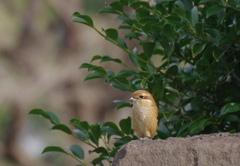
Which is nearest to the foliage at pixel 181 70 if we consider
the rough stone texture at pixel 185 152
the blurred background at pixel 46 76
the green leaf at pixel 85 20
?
the green leaf at pixel 85 20

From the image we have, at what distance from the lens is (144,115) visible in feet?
5.10

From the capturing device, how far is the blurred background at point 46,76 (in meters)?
3.88

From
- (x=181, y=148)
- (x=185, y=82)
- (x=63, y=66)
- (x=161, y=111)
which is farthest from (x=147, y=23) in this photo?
(x=63, y=66)

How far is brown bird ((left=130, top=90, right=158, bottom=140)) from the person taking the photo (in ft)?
4.98

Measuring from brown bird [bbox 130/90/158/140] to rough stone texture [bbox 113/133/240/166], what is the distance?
1.24 feet

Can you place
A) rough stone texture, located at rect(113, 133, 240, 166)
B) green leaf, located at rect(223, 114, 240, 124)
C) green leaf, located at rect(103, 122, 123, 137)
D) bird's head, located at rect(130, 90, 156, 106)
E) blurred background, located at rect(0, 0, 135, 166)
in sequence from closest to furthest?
rough stone texture, located at rect(113, 133, 240, 166)
green leaf, located at rect(223, 114, 240, 124)
bird's head, located at rect(130, 90, 156, 106)
green leaf, located at rect(103, 122, 123, 137)
blurred background, located at rect(0, 0, 135, 166)

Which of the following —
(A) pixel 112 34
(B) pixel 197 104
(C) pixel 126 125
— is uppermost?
(A) pixel 112 34

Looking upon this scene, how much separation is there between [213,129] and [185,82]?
18 centimetres

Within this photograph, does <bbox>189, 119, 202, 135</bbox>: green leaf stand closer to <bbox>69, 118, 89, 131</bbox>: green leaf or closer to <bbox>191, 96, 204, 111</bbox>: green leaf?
<bbox>191, 96, 204, 111</bbox>: green leaf

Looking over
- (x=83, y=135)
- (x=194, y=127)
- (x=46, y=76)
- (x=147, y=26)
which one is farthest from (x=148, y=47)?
(x=46, y=76)

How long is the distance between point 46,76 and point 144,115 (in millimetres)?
2526

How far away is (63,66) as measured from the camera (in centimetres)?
401

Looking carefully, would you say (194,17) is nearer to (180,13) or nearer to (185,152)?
(180,13)

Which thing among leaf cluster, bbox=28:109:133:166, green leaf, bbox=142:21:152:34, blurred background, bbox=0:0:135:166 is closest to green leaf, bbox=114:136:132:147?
leaf cluster, bbox=28:109:133:166
